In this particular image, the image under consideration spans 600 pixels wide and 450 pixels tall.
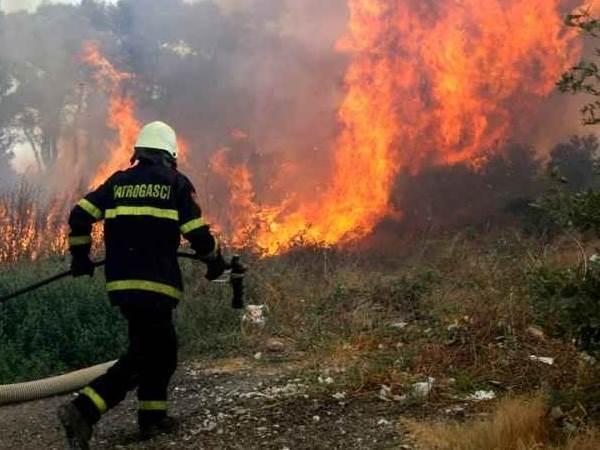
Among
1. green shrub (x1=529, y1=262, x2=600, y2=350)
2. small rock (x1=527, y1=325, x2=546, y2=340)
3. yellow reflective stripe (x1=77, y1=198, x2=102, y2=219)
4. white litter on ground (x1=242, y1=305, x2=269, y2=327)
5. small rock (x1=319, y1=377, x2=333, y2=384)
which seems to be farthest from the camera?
white litter on ground (x1=242, y1=305, x2=269, y2=327)

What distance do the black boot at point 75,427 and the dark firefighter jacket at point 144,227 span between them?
66 cm

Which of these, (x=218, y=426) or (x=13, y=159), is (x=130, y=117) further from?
(x=218, y=426)

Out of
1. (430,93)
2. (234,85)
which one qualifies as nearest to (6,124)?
(234,85)

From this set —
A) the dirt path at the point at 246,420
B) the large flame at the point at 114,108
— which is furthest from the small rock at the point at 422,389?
the large flame at the point at 114,108

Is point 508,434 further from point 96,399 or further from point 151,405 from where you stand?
point 96,399

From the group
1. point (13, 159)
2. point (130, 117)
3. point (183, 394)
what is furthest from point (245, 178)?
point (13, 159)

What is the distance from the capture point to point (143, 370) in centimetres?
422

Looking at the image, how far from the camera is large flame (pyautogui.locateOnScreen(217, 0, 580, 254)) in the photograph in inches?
521

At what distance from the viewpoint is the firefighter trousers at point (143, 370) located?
13.2ft

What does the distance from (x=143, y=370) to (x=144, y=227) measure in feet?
2.82

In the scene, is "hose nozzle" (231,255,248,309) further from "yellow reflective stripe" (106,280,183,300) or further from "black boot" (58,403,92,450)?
"black boot" (58,403,92,450)

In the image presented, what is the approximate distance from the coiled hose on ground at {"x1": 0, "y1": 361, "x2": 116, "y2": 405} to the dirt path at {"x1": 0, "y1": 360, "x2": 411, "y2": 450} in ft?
0.20

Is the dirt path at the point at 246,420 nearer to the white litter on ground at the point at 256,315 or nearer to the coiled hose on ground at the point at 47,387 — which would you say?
the coiled hose on ground at the point at 47,387

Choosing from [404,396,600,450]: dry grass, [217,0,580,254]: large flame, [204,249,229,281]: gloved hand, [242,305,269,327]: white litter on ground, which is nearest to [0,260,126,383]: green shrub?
[242,305,269,327]: white litter on ground
